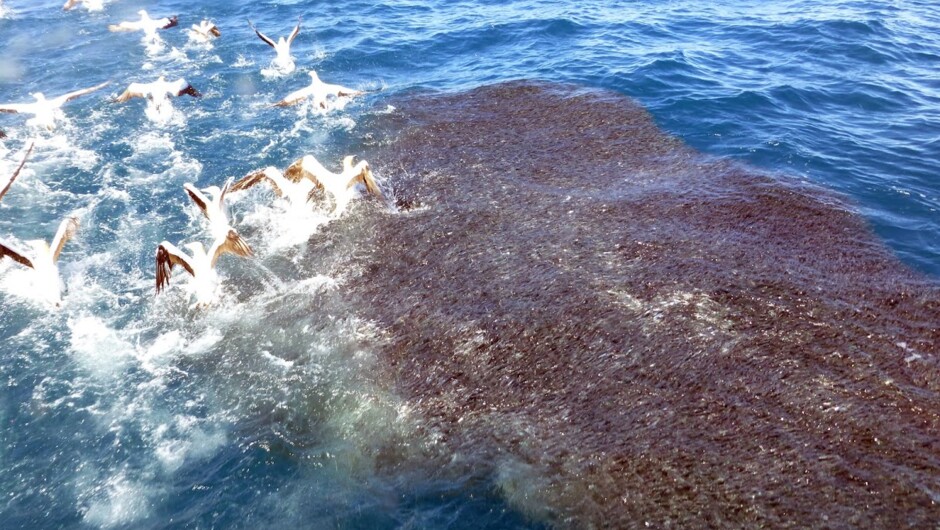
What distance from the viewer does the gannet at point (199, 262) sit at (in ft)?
38.1

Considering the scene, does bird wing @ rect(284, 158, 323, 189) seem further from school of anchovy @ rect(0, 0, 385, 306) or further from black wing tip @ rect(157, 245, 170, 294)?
black wing tip @ rect(157, 245, 170, 294)

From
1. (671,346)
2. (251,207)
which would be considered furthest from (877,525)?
(251,207)

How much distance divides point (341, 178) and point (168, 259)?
399 cm

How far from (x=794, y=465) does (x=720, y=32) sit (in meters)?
20.3

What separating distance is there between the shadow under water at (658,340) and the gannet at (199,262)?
2.50 meters

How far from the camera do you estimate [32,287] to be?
1248cm

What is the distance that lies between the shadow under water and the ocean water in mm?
67

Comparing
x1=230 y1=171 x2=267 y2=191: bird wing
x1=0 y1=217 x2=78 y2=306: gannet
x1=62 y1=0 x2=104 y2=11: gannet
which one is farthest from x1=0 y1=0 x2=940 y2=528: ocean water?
x1=62 y1=0 x2=104 y2=11: gannet

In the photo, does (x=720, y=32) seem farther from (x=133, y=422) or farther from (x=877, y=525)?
(x=133, y=422)

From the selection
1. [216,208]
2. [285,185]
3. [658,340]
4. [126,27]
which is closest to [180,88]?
[285,185]

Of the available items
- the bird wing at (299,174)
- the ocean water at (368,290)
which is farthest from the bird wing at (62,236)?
the bird wing at (299,174)

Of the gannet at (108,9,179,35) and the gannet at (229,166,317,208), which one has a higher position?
the gannet at (108,9,179,35)

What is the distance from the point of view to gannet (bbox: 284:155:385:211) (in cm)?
1383

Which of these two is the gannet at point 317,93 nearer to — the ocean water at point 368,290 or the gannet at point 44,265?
the ocean water at point 368,290
